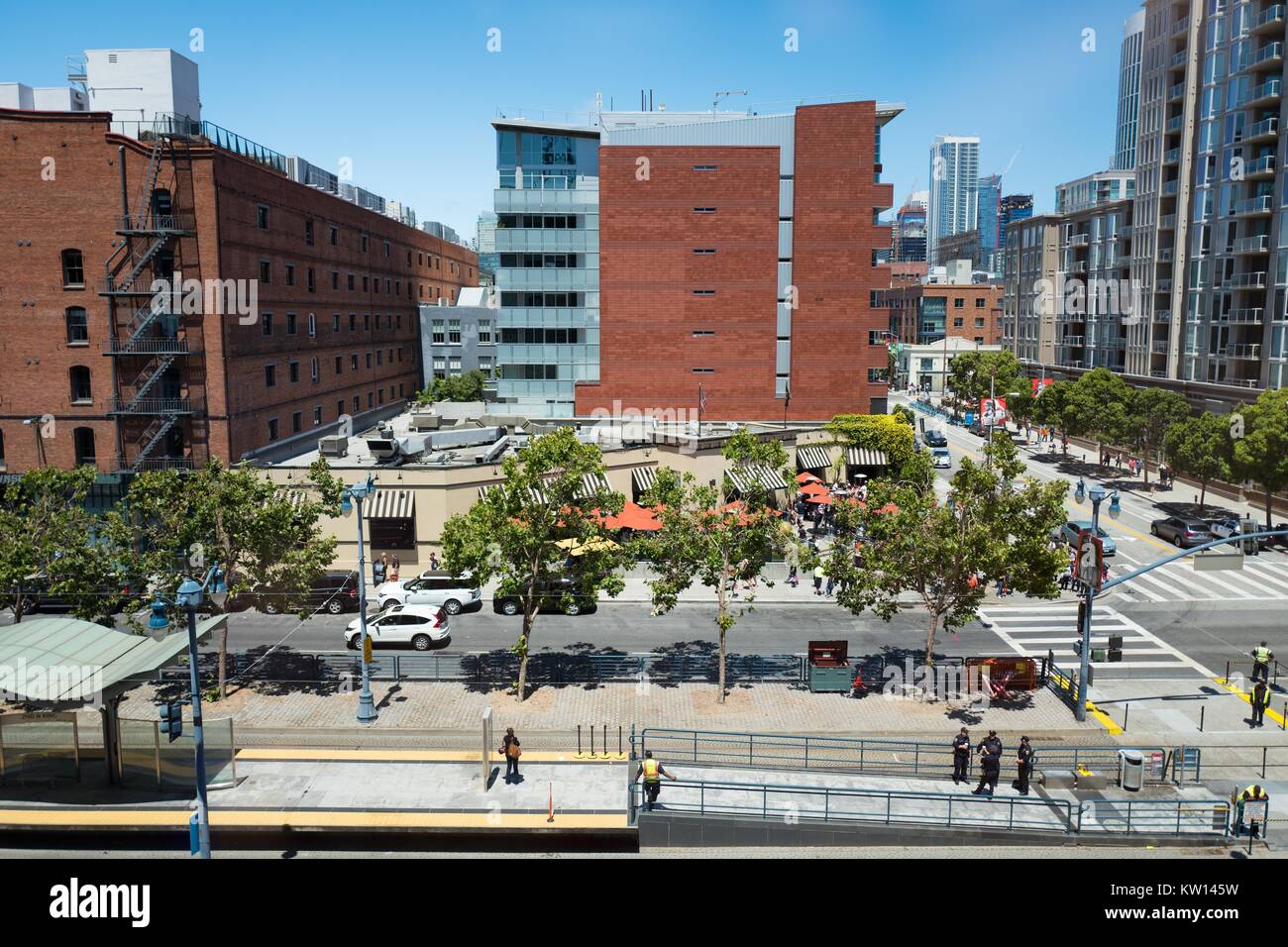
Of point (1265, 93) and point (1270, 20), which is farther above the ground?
point (1270, 20)

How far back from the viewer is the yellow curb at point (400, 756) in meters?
22.1

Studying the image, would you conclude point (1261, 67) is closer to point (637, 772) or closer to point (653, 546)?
point (653, 546)

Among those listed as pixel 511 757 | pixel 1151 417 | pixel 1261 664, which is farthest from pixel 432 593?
pixel 1151 417

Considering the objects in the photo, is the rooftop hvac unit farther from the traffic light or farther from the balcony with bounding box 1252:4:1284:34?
the balcony with bounding box 1252:4:1284:34

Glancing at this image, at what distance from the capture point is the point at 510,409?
64.6m

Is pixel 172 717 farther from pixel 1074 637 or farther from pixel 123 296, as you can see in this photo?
pixel 123 296

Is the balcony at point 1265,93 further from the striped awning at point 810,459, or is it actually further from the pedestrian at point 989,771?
the pedestrian at point 989,771

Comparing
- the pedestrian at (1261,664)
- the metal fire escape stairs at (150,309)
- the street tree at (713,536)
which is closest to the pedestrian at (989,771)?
the street tree at (713,536)

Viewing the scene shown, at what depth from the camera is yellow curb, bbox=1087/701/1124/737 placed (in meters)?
25.3

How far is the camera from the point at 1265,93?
189ft

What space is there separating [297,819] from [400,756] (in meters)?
3.72
